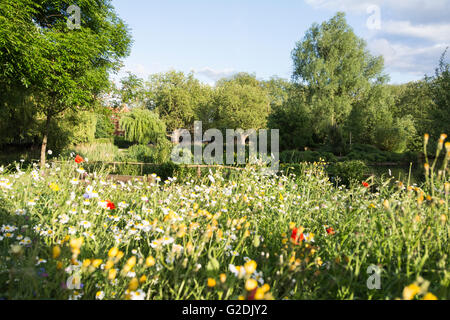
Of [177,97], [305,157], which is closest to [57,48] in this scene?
[305,157]

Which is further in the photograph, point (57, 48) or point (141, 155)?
point (141, 155)

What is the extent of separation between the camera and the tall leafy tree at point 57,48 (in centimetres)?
714

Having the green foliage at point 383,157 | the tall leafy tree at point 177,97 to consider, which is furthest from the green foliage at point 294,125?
the tall leafy tree at point 177,97

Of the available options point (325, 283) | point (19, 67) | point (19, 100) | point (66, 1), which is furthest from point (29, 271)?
point (19, 100)

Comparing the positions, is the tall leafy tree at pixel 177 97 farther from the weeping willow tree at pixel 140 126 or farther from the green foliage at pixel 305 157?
the green foliage at pixel 305 157

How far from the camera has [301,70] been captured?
83.2ft

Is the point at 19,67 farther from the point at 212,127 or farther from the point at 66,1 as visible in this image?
the point at 212,127

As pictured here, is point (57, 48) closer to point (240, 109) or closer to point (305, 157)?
point (305, 157)

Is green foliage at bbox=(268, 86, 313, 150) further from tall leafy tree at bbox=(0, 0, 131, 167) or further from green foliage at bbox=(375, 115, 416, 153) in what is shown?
tall leafy tree at bbox=(0, 0, 131, 167)
